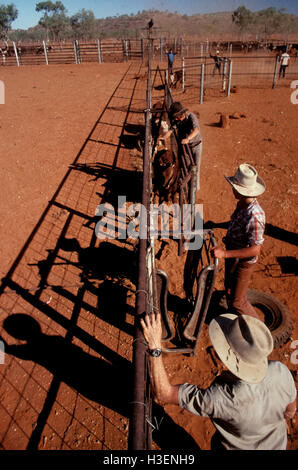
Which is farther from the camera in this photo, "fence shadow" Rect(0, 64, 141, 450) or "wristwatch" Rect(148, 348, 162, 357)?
"fence shadow" Rect(0, 64, 141, 450)

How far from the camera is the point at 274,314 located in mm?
4109

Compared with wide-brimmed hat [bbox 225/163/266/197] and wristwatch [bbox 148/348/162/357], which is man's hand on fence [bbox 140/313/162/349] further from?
wide-brimmed hat [bbox 225/163/266/197]

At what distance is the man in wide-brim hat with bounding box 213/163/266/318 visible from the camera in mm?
3309

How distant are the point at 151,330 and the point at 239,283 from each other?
210cm

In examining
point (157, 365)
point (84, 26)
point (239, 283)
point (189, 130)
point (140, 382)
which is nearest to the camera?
point (140, 382)

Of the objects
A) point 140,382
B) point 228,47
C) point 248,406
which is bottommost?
point 248,406

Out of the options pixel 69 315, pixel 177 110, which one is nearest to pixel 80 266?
pixel 69 315

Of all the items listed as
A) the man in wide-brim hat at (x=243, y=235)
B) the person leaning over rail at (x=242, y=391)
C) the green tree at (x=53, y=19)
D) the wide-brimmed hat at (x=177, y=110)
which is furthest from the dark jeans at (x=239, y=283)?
the green tree at (x=53, y=19)

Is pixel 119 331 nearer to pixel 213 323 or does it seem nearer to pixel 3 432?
pixel 3 432

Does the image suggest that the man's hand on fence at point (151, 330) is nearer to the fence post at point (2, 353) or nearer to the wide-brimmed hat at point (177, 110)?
the fence post at point (2, 353)

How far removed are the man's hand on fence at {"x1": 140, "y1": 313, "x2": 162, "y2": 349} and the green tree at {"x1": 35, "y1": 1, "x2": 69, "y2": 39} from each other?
3007 inches

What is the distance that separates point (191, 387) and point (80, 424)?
1.83m

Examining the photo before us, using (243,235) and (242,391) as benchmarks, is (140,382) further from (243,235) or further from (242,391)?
(243,235)

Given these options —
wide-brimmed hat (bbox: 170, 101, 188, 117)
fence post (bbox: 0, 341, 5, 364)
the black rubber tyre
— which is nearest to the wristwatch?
the black rubber tyre
